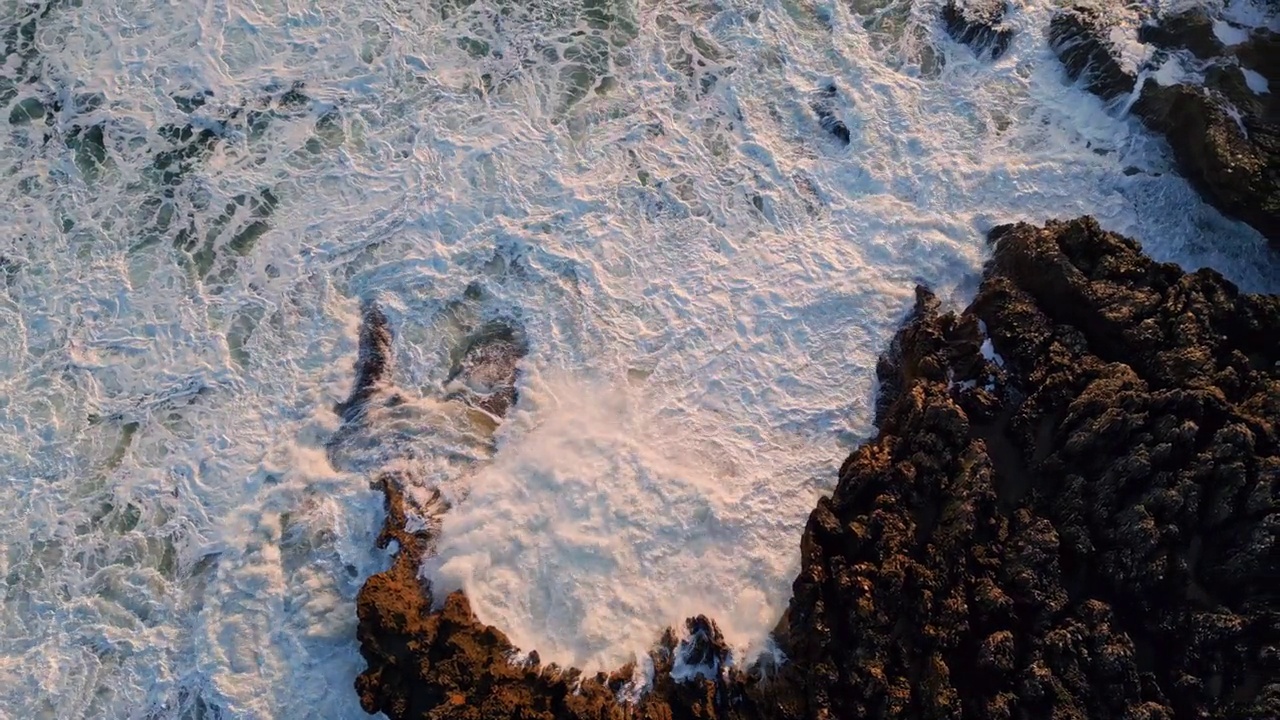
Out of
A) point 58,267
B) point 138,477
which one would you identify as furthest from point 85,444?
point 58,267

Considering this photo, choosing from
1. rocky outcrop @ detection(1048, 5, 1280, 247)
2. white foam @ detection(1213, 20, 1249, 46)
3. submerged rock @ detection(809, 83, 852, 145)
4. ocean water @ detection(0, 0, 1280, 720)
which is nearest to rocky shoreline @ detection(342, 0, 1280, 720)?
ocean water @ detection(0, 0, 1280, 720)

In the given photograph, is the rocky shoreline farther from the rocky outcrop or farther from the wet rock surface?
the rocky outcrop

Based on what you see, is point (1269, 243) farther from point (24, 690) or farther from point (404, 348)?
point (24, 690)

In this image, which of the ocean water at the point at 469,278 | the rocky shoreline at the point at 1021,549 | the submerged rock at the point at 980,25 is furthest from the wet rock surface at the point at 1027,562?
the submerged rock at the point at 980,25

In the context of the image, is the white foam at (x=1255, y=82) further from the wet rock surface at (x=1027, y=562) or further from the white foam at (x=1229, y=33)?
the wet rock surface at (x=1027, y=562)

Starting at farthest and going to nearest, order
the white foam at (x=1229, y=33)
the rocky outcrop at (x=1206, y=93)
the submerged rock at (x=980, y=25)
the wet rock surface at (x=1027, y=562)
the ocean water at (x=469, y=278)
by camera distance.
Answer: the submerged rock at (x=980, y=25), the white foam at (x=1229, y=33), the rocky outcrop at (x=1206, y=93), the ocean water at (x=469, y=278), the wet rock surface at (x=1027, y=562)

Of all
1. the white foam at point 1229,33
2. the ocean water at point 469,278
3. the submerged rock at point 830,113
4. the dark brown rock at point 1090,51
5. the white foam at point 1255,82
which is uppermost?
the white foam at point 1229,33

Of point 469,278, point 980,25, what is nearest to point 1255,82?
point 980,25

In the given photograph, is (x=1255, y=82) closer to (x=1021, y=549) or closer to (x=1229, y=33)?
(x=1229, y=33)
